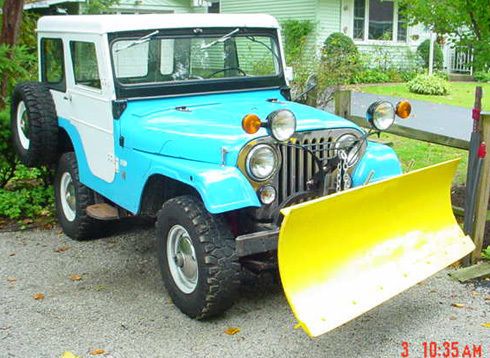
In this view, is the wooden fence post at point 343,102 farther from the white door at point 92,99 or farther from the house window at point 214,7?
the house window at point 214,7

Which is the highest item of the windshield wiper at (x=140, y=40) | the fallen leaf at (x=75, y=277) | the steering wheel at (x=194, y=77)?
the windshield wiper at (x=140, y=40)

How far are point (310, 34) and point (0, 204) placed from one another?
50.4ft

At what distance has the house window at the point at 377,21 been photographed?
72.3 feet

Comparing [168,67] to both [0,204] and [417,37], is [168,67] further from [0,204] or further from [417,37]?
[417,37]

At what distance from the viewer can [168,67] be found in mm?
5250

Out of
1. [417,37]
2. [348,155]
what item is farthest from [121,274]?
[417,37]

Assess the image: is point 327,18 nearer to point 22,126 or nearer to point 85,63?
point 22,126

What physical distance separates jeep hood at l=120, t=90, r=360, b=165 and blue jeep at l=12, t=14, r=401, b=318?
0.04 ft

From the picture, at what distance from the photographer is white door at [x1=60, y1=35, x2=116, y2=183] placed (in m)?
5.07

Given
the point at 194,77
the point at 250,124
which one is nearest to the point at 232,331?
the point at 250,124

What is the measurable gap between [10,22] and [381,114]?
222 inches

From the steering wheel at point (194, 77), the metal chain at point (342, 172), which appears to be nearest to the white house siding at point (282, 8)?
the steering wheel at point (194, 77)

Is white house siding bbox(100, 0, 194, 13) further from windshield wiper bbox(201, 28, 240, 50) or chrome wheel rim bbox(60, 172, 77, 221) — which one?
windshield wiper bbox(201, 28, 240, 50)

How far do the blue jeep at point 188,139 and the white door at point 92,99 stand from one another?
2cm
